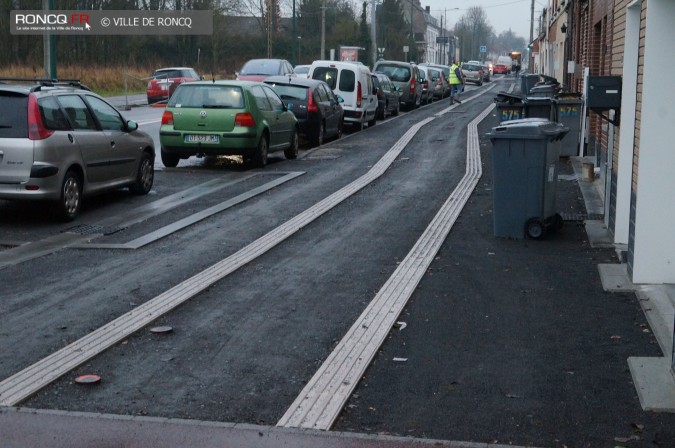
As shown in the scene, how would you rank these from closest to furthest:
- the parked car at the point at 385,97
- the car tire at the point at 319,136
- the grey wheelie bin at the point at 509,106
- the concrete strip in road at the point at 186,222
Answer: the concrete strip in road at the point at 186,222 < the grey wheelie bin at the point at 509,106 < the car tire at the point at 319,136 < the parked car at the point at 385,97

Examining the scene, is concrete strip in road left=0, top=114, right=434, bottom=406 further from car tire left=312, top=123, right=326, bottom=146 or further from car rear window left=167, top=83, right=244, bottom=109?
car tire left=312, top=123, right=326, bottom=146

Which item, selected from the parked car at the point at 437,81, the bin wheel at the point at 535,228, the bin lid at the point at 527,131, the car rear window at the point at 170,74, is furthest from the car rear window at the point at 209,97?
the parked car at the point at 437,81

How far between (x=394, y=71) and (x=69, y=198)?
95.9 ft

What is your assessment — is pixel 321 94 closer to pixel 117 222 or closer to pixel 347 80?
pixel 347 80

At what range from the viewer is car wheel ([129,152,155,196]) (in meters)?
14.6

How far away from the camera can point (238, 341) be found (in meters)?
7.11

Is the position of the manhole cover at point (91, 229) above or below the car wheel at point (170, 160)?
below

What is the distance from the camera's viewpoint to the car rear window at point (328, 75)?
1096 inches

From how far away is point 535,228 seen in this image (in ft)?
37.1

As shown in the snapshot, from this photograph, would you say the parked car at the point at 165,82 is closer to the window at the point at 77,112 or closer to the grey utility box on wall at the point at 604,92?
the window at the point at 77,112

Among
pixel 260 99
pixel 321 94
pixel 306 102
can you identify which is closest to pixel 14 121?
pixel 260 99

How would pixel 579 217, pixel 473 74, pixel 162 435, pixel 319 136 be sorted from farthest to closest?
pixel 473 74 → pixel 319 136 → pixel 579 217 → pixel 162 435

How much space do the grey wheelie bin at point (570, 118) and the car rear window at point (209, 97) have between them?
6.71 metres

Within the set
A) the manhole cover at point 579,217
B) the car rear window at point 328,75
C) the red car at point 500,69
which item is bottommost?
the manhole cover at point 579,217
